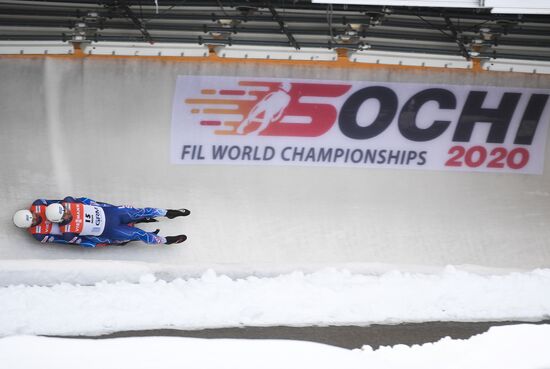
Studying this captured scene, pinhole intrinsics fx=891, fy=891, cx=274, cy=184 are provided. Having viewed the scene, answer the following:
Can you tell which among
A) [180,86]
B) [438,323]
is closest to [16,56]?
[180,86]

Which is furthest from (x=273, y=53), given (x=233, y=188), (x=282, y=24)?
(x=233, y=188)

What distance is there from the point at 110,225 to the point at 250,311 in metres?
1.99

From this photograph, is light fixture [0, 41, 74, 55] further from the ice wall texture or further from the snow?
the snow

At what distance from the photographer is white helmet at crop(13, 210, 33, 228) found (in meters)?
9.16

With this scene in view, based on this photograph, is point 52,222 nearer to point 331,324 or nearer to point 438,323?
point 331,324

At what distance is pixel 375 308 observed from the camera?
8547mm

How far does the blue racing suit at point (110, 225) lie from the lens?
9.17 m

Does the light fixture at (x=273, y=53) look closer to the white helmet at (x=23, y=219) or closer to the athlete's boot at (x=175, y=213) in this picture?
the athlete's boot at (x=175, y=213)

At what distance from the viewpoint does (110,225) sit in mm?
9406

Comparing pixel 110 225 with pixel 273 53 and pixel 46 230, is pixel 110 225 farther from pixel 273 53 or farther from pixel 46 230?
pixel 273 53

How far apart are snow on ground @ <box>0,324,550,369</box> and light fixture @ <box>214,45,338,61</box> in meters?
3.58

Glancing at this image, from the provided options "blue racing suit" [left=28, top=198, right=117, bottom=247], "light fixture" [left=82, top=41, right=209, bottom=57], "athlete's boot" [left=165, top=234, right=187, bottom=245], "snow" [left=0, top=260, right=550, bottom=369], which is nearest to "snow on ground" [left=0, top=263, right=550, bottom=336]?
"snow" [left=0, top=260, right=550, bottom=369]

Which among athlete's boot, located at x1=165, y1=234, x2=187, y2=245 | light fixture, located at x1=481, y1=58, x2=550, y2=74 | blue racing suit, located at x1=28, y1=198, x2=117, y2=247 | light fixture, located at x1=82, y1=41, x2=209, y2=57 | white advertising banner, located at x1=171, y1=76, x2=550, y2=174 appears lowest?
athlete's boot, located at x1=165, y1=234, x2=187, y2=245

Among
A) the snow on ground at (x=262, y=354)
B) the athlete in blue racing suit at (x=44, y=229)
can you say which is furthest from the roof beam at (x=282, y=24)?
the snow on ground at (x=262, y=354)
